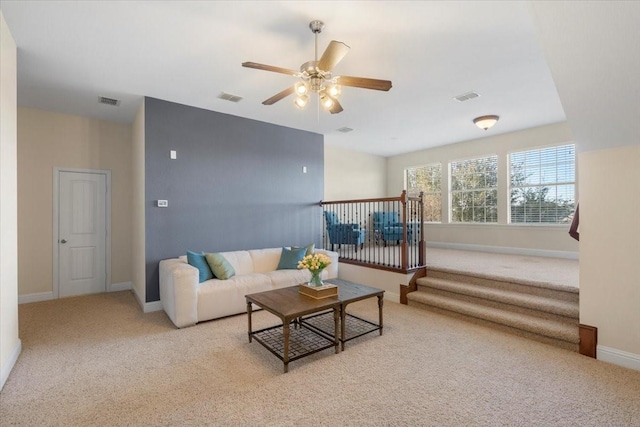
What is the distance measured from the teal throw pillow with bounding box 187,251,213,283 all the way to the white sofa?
81 mm

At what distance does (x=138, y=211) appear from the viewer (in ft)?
15.3

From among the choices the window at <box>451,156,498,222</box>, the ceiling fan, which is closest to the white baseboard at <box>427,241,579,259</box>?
the window at <box>451,156,498,222</box>

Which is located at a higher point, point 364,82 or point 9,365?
point 364,82

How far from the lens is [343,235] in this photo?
249 inches

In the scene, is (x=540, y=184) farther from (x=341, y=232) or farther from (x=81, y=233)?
(x=81, y=233)

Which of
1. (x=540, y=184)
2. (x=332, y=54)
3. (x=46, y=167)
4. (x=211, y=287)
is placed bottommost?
(x=211, y=287)

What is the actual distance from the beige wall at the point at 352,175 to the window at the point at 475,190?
2043 mm

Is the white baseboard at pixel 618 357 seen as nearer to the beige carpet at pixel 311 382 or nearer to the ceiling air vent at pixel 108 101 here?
the beige carpet at pixel 311 382

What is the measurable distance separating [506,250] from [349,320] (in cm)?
461

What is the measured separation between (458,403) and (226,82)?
4086 millimetres

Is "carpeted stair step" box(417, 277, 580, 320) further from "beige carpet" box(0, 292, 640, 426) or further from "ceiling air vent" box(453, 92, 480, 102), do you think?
"ceiling air vent" box(453, 92, 480, 102)

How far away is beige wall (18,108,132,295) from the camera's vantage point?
4.57m

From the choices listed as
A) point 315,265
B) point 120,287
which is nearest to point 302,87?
point 315,265

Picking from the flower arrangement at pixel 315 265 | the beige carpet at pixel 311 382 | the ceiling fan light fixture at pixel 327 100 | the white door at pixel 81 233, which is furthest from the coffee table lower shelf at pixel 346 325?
the white door at pixel 81 233
